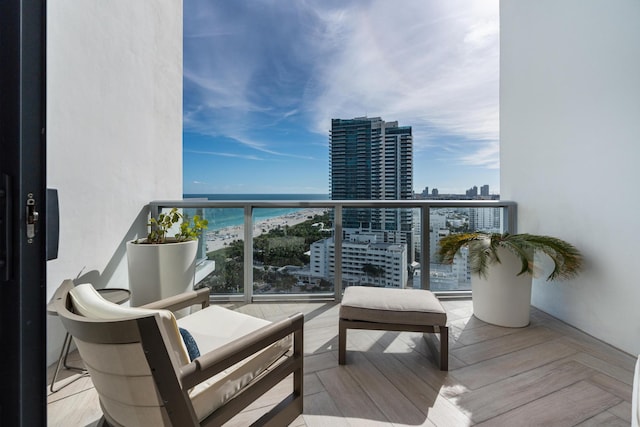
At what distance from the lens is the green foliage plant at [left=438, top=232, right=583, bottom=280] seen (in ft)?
8.12

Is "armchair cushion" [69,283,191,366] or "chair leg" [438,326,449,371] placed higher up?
"armchair cushion" [69,283,191,366]

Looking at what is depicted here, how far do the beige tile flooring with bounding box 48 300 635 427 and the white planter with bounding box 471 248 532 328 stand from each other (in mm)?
115

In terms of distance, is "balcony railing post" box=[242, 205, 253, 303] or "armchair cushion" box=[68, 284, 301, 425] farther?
"balcony railing post" box=[242, 205, 253, 303]

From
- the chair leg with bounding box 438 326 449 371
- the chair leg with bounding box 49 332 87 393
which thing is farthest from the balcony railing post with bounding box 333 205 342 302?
the chair leg with bounding box 49 332 87 393

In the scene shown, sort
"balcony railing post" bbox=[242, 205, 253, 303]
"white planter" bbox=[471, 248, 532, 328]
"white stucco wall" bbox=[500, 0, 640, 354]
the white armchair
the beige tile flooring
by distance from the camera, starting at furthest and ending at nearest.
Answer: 1. "balcony railing post" bbox=[242, 205, 253, 303]
2. "white planter" bbox=[471, 248, 532, 328]
3. "white stucco wall" bbox=[500, 0, 640, 354]
4. the beige tile flooring
5. the white armchair

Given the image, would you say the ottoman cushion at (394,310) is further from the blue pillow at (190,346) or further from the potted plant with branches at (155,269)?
the potted plant with branches at (155,269)

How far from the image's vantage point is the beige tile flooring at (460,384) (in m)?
1.54

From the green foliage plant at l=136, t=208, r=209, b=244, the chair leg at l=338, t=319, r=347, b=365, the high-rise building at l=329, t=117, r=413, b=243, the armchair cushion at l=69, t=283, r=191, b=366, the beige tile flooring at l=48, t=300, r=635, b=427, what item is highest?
the high-rise building at l=329, t=117, r=413, b=243

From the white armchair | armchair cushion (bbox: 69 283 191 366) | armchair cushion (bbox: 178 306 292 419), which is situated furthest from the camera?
armchair cushion (bbox: 178 306 292 419)

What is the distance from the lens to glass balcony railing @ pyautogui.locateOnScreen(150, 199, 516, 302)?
3227mm

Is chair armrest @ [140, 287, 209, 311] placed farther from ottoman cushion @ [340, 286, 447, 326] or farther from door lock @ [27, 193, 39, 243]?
door lock @ [27, 193, 39, 243]

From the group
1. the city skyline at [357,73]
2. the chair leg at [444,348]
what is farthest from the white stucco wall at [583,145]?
the chair leg at [444,348]

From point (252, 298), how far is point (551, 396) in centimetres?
260

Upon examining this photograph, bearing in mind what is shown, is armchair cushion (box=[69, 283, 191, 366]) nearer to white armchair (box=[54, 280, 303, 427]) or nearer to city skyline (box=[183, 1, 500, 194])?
white armchair (box=[54, 280, 303, 427])
